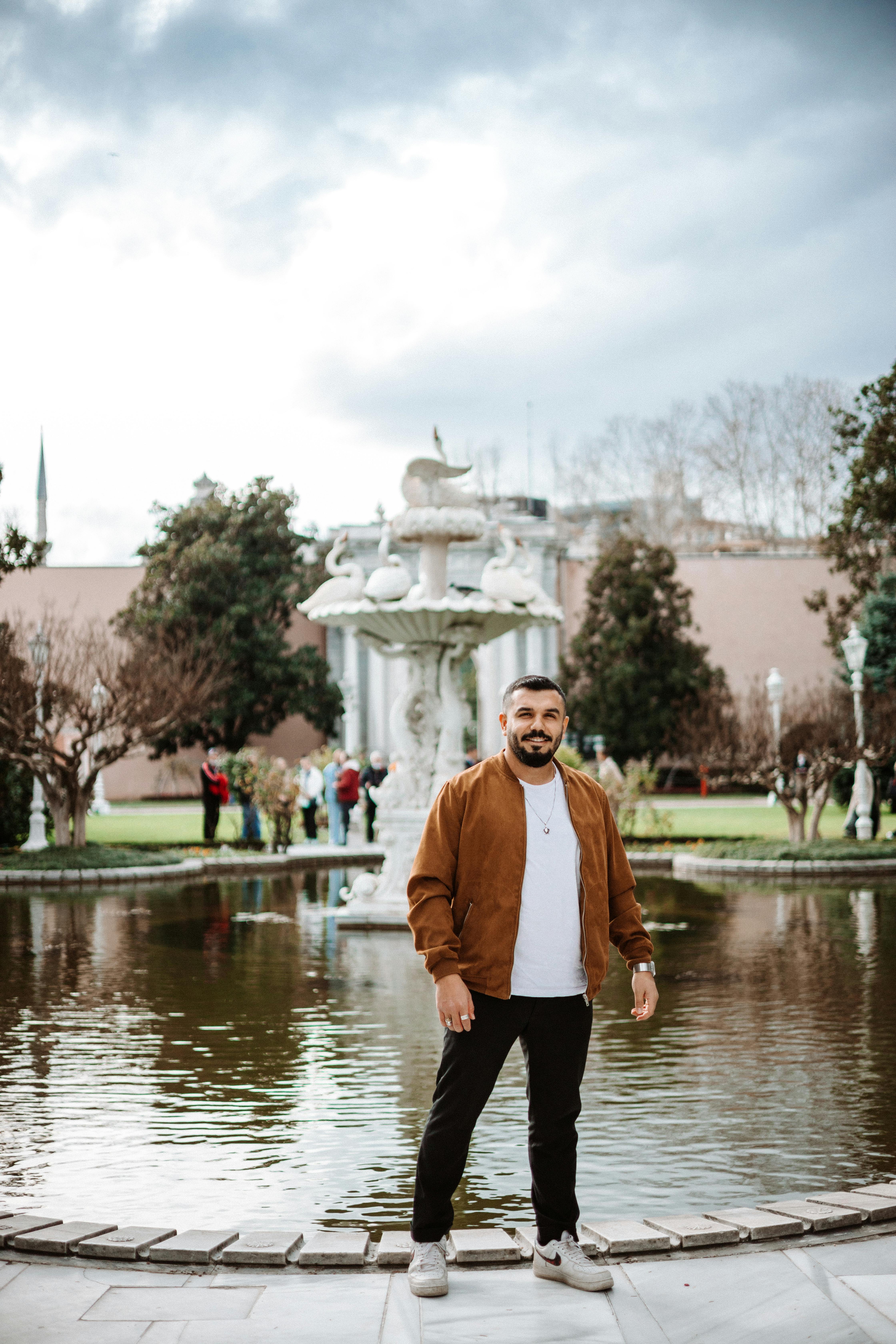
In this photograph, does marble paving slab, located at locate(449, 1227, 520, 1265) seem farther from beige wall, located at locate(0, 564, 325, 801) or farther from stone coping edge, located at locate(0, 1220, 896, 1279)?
beige wall, located at locate(0, 564, 325, 801)

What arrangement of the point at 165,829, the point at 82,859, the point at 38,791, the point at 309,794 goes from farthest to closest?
the point at 165,829 → the point at 309,794 → the point at 38,791 → the point at 82,859

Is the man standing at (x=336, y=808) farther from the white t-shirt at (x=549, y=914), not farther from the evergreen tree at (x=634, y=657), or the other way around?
the evergreen tree at (x=634, y=657)

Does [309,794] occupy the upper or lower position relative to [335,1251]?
upper

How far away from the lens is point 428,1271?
12.3 ft

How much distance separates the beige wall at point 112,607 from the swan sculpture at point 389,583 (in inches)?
1255

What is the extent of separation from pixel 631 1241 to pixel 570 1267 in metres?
0.34

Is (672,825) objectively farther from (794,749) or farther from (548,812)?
(548,812)

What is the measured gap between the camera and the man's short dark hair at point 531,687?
4121mm

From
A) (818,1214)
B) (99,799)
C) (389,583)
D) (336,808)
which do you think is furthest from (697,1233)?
(99,799)

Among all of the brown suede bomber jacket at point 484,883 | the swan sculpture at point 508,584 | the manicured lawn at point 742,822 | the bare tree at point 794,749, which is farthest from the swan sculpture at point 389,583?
the manicured lawn at point 742,822

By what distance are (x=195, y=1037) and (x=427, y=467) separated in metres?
6.66

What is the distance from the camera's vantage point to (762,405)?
56062mm

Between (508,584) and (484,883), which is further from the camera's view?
(508,584)

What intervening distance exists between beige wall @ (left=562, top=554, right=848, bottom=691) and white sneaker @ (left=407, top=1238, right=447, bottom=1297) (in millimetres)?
42938
